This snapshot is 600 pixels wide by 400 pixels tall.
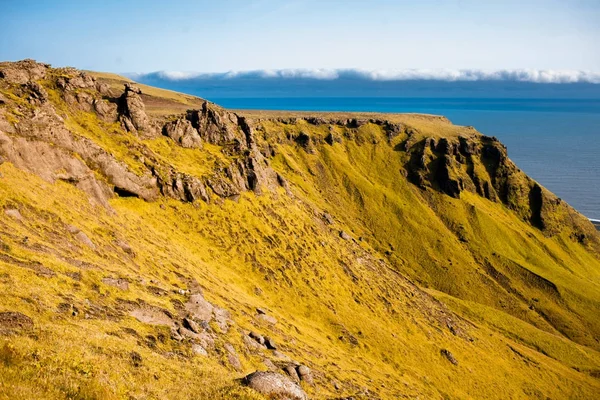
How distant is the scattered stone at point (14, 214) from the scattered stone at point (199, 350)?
25333 mm

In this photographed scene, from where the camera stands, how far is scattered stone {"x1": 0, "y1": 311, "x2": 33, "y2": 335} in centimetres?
2328

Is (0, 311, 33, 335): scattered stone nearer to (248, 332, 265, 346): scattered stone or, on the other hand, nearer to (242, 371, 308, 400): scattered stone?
(242, 371, 308, 400): scattered stone

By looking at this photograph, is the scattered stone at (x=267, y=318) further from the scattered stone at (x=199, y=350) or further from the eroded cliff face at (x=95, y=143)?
the eroded cliff face at (x=95, y=143)

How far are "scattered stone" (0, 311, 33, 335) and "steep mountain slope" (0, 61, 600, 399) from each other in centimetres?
14

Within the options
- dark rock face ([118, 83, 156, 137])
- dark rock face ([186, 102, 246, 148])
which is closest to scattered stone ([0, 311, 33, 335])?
dark rock face ([118, 83, 156, 137])

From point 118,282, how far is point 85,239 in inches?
463

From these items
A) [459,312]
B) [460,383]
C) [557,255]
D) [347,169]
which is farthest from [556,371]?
[347,169]

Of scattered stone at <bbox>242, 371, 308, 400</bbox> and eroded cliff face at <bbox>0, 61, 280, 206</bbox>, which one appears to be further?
eroded cliff face at <bbox>0, 61, 280, 206</bbox>

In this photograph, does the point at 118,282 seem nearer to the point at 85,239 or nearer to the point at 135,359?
the point at 85,239

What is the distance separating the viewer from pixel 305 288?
89688 millimetres

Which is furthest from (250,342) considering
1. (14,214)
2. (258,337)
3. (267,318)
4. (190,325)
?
(14,214)

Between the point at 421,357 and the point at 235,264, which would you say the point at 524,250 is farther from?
the point at 235,264

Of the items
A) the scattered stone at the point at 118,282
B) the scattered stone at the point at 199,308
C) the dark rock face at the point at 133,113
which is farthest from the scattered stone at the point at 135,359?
the dark rock face at the point at 133,113

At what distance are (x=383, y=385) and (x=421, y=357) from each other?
2910cm
